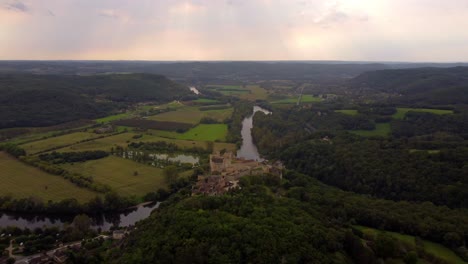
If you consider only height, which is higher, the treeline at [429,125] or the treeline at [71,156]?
the treeline at [429,125]

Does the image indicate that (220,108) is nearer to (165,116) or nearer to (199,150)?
(165,116)

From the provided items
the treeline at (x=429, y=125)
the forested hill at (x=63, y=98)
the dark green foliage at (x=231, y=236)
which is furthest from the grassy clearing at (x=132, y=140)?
the dark green foliage at (x=231, y=236)

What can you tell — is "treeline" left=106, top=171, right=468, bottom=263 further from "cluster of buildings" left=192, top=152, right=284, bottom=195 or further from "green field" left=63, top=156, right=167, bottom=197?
"green field" left=63, top=156, right=167, bottom=197

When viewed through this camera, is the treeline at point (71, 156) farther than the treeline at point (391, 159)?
Yes

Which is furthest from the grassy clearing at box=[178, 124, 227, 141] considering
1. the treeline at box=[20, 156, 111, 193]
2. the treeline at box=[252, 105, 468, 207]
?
the treeline at box=[20, 156, 111, 193]

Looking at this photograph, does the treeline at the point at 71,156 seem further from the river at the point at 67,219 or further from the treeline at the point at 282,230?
the treeline at the point at 282,230

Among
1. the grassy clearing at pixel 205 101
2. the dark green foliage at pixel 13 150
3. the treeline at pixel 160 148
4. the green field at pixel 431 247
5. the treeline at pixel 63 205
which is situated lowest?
the treeline at pixel 63 205
